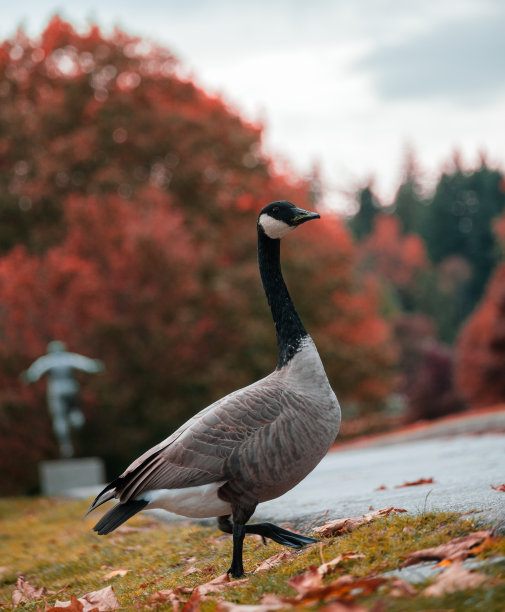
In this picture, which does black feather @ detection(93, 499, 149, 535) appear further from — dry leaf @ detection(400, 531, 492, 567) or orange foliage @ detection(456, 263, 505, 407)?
orange foliage @ detection(456, 263, 505, 407)

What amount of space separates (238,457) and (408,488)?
265cm

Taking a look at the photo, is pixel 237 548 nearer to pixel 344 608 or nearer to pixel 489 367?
pixel 344 608

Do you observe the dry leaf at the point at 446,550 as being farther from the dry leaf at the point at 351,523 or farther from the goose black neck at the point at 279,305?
the goose black neck at the point at 279,305

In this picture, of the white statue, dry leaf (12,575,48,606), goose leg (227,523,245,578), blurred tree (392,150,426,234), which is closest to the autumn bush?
the white statue

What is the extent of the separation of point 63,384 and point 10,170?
11.1 meters

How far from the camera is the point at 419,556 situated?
3.57m

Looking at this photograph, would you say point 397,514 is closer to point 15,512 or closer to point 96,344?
point 15,512

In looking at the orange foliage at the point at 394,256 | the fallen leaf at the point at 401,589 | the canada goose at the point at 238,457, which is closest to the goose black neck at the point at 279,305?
the canada goose at the point at 238,457

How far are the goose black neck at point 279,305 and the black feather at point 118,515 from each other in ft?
3.90

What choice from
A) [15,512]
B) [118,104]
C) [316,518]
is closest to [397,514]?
[316,518]

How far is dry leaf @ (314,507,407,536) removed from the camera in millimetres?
4682

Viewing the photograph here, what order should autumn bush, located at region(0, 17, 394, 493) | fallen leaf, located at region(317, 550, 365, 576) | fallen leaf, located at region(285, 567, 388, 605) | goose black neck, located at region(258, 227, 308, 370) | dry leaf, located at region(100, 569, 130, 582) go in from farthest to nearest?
autumn bush, located at region(0, 17, 394, 493)
dry leaf, located at region(100, 569, 130, 582)
goose black neck, located at region(258, 227, 308, 370)
fallen leaf, located at region(317, 550, 365, 576)
fallen leaf, located at region(285, 567, 388, 605)

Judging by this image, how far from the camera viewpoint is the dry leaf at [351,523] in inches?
184

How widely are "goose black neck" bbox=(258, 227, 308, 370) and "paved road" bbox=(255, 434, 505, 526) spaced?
1.23 meters
